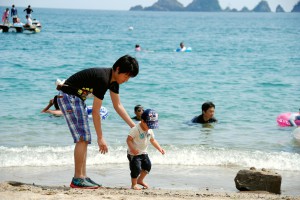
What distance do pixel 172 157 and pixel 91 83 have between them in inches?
138

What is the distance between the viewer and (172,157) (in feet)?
27.7

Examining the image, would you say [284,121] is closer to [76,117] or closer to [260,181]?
[260,181]

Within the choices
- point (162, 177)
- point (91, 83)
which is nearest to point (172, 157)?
point (162, 177)

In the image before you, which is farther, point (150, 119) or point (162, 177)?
point (162, 177)

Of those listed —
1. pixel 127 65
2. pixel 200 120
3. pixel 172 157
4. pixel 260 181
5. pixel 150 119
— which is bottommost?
pixel 172 157

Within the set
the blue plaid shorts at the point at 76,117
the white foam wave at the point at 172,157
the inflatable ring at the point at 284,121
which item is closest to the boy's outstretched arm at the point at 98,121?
the blue plaid shorts at the point at 76,117

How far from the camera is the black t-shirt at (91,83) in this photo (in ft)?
16.9

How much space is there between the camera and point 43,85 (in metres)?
16.5

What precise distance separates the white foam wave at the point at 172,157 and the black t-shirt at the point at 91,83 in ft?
9.46

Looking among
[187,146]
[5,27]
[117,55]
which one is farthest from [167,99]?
[5,27]

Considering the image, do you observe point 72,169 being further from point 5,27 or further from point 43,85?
point 5,27

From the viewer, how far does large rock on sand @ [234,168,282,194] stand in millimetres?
6168

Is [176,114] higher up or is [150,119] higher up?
[150,119]

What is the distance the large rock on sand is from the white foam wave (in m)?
1.82
